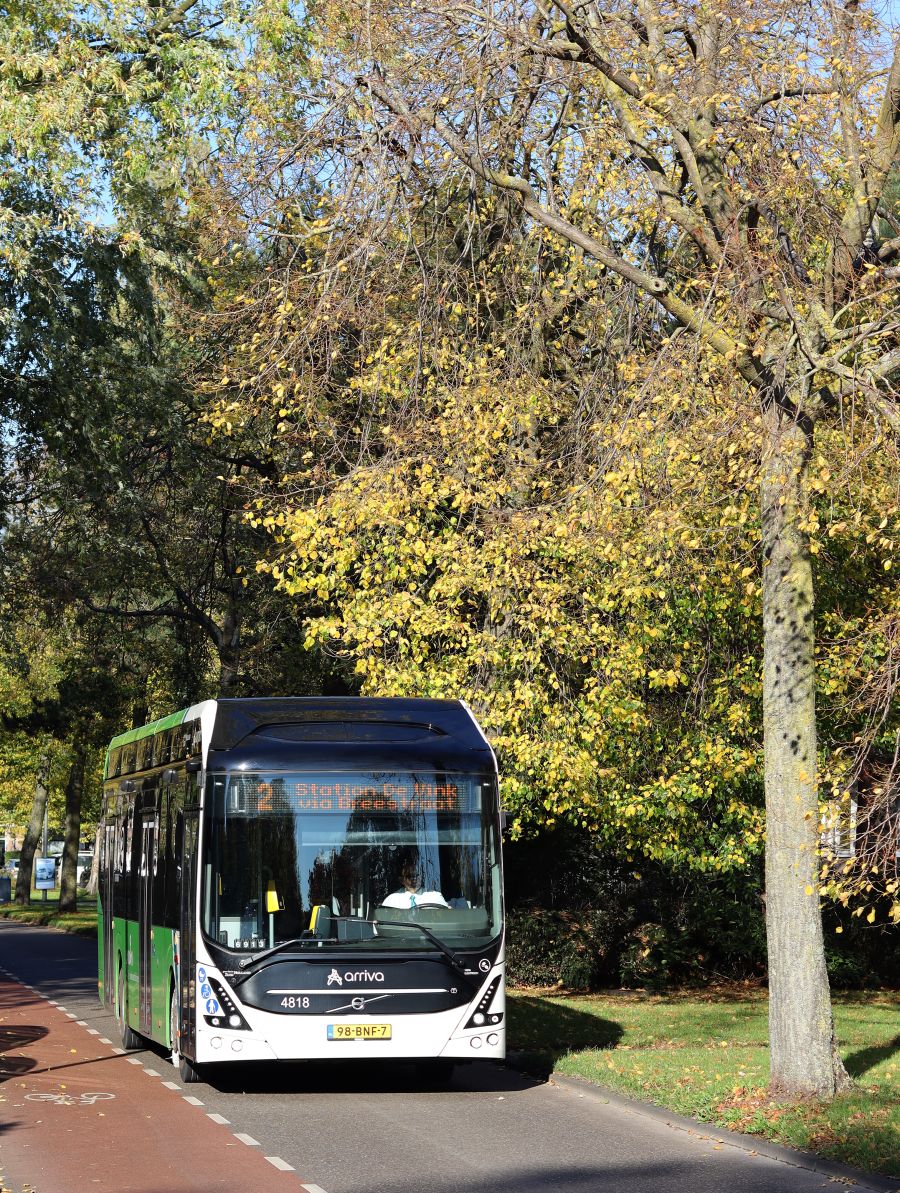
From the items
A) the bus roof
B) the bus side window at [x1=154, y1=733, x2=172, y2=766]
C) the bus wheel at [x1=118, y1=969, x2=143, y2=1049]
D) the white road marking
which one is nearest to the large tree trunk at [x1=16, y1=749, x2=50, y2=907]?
the bus wheel at [x1=118, y1=969, x2=143, y2=1049]

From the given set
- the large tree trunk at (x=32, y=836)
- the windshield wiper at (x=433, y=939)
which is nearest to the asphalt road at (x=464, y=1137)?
the windshield wiper at (x=433, y=939)

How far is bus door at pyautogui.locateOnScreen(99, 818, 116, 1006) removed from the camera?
750 inches

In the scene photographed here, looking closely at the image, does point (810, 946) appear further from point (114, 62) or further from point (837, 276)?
point (114, 62)

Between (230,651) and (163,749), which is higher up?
(230,651)

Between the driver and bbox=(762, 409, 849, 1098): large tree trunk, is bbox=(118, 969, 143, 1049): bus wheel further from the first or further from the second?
bbox=(762, 409, 849, 1098): large tree trunk

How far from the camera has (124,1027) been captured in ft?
56.8

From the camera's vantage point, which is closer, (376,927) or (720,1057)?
(376,927)

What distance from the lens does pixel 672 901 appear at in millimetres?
25172

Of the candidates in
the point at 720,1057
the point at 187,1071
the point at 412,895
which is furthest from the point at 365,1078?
the point at 720,1057

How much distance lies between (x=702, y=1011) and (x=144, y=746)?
8.24 m

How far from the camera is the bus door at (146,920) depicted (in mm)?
15555

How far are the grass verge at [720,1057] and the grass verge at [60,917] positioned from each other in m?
24.2

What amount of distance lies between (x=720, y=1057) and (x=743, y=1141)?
431 cm

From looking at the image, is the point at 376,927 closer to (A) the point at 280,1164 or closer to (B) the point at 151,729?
(A) the point at 280,1164
